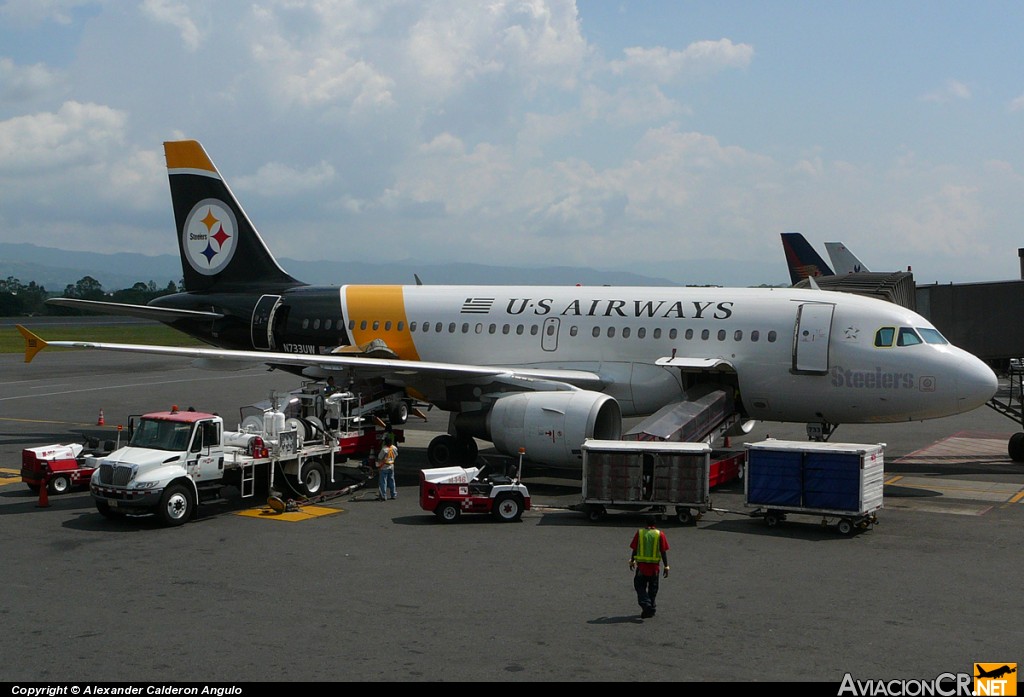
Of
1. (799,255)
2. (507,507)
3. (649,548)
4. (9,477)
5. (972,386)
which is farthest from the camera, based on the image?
(799,255)

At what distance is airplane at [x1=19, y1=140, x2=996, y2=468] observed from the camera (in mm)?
24125

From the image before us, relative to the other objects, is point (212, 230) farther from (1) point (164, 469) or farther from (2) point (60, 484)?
(1) point (164, 469)

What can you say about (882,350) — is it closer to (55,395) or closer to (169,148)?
(169,148)

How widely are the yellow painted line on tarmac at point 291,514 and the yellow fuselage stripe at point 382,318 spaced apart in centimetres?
994

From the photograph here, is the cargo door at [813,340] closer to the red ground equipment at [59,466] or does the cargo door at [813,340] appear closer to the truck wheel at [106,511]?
the truck wheel at [106,511]

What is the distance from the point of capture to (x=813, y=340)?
2489 cm

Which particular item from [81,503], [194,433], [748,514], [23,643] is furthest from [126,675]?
[748,514]

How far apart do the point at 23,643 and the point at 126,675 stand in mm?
2208

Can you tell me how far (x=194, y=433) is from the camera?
20766 millimetres

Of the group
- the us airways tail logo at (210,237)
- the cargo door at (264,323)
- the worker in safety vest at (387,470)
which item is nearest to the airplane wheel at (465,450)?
the worker in safety vest at (387,470)

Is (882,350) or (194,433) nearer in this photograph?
(194,433)

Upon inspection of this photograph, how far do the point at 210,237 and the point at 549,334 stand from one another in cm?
1466

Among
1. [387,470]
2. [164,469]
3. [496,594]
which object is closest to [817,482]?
[496,594]

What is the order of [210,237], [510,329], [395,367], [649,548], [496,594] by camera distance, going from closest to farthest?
[649,548]
[496,594]
[395,367]
[510,329]
[210,237]
